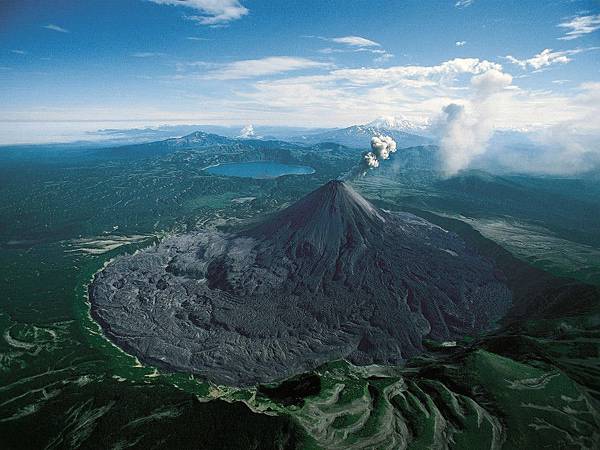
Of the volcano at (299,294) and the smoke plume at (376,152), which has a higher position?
the smoke plume at (376,152)

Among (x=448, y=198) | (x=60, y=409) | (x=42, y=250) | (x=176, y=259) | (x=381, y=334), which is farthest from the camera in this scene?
(x=448, y=198)

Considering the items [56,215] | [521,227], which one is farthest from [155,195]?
[521,227]

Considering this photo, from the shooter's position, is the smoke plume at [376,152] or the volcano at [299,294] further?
the smoke plume at [376,152]

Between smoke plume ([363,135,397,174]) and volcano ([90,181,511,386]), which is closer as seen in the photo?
volcano ([90,181,511,386])

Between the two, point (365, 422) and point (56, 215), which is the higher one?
point (56, 215)

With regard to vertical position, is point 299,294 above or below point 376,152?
below

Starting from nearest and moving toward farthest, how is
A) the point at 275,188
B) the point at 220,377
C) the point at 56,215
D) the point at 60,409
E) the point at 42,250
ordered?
1. the point at 60,409
2. the point at 220,377
3. the point at 42,250
4. the point at 56,215
5. the point at 275,188

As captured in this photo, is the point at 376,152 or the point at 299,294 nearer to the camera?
the point at 299,294

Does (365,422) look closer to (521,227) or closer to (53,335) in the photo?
(53,335)
